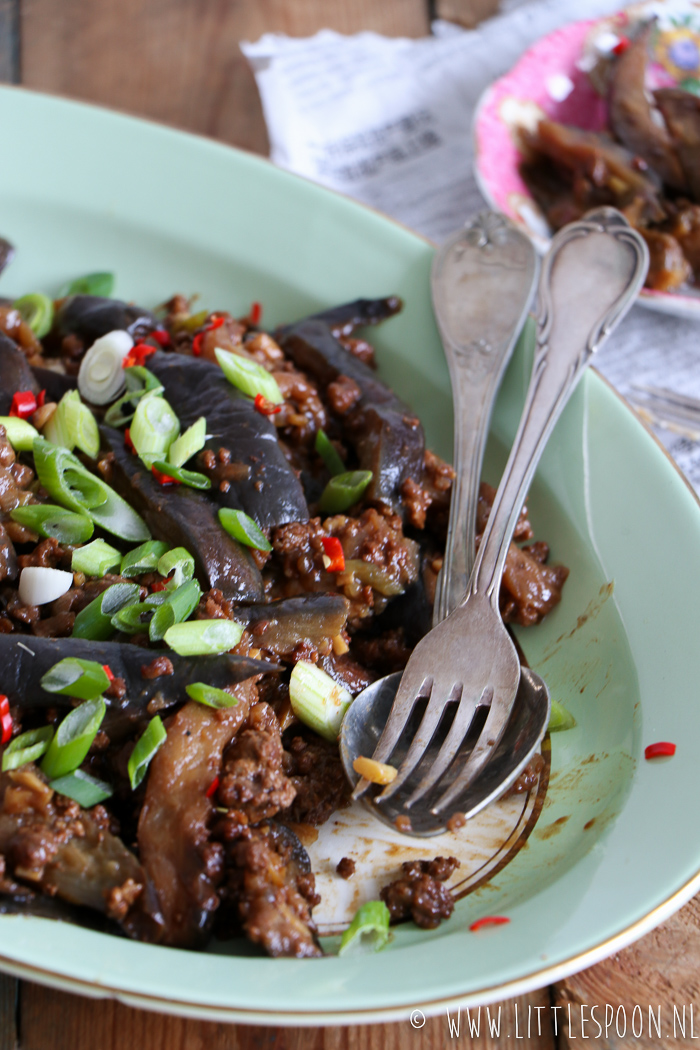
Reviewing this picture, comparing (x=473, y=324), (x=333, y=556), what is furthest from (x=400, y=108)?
(x=333, y=556)

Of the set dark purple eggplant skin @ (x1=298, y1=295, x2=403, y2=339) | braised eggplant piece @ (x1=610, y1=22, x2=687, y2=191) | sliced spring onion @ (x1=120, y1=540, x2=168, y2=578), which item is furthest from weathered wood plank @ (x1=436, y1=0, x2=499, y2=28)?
sliced spring onion @ (x1=120, y1=540, x2=168, y2=578)

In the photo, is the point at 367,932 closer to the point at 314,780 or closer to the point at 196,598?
the point at 314,780

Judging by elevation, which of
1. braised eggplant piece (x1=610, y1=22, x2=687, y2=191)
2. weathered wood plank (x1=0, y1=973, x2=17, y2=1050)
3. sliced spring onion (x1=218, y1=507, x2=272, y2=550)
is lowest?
weathered wood plank (x1=0, y1=973, x2=17, y2=1050)

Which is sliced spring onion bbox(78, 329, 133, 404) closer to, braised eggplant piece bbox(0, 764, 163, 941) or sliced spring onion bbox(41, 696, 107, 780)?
sliced spring onion bbox(41, 696, 107, 780)

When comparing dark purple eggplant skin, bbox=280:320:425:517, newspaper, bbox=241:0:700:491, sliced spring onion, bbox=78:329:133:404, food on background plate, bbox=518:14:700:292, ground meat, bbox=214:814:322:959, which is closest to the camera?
ground meat, bbox=214:814:322:959

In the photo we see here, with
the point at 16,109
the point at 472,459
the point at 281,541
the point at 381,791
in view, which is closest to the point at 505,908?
the point at 381,791

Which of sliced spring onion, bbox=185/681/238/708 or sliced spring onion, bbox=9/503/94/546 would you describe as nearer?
sliced spring onion, bbox=185/681/238/708
